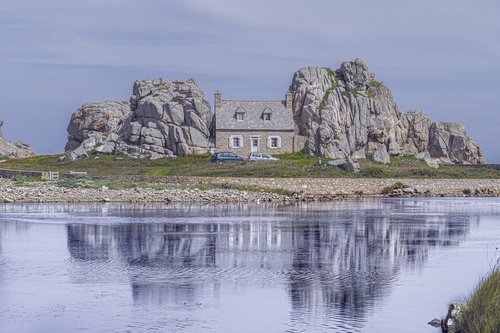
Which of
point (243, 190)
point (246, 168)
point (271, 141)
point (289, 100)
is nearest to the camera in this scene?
point (243, 190)

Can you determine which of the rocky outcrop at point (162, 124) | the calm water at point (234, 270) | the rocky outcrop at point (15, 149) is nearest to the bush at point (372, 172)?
the rocky outcrop at point (162, 124)

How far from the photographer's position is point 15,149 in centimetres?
11094

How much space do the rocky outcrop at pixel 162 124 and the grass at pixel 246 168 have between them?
6.82 ft

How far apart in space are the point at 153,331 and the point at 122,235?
20027 millimetres

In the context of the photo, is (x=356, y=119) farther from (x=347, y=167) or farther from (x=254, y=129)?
(x=347, y=167)

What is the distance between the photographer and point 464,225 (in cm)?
4594

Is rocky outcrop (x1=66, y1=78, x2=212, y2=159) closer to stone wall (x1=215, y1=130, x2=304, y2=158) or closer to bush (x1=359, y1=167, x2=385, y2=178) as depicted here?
stone wall (x1=215, y1=130, x2=304, y2=158)

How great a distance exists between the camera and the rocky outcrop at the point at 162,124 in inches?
3536

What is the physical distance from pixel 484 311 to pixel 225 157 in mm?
68187

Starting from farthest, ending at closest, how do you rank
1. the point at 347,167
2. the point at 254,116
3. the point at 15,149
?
the point at 15,149 < the point at 254,116 < the point at 347,167

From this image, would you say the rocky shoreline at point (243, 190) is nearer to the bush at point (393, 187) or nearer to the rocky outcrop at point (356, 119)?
the bush at point (393, 187)

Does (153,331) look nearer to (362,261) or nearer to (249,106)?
(362,261)

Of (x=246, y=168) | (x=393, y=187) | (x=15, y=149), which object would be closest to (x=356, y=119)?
(x=393, y=187)

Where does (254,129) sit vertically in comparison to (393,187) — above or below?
above
